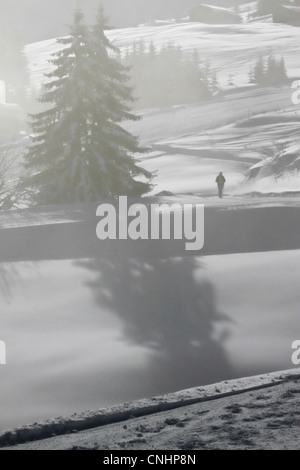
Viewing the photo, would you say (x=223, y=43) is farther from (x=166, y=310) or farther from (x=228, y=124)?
(x=166, y=310)

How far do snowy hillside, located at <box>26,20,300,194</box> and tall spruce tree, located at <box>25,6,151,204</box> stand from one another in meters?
8.31

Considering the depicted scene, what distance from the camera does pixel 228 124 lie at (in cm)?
5200

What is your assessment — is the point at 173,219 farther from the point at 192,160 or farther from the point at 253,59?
the point at 253,59

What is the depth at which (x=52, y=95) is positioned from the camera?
23.7m

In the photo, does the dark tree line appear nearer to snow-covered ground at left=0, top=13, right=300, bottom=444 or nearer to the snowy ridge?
snow-covered ground at left=0, top=13, right=300, bottom=444

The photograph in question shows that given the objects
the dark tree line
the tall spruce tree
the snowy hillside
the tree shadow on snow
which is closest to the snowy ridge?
the tree shadow on snow

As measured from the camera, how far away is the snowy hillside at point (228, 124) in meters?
37.1

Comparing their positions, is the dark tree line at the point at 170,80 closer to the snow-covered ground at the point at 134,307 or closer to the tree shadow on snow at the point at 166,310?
the snow-covered ground at the point at 134,307

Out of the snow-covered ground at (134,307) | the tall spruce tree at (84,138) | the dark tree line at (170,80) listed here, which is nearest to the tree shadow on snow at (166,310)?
the snow-covered ground at (134,307)

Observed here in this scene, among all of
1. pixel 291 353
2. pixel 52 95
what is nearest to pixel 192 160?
pixel 52 95

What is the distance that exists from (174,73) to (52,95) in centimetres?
4997

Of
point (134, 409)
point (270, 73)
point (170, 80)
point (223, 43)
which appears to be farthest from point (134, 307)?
point (223, 43)

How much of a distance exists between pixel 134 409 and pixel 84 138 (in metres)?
18.1

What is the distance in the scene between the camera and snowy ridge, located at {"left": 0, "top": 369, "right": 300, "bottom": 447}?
5.87 meters
